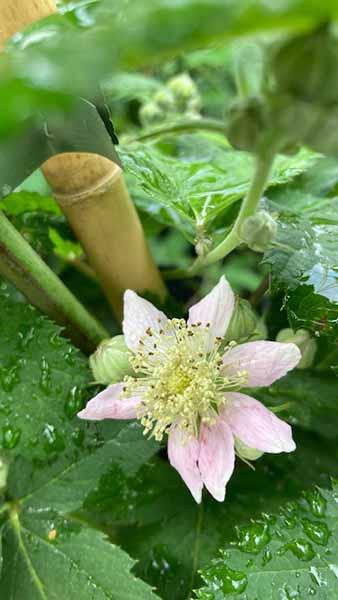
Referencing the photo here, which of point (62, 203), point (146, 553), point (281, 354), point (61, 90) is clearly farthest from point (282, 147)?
point (146, 553)

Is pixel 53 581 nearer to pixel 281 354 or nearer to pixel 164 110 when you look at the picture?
pixel 281 354

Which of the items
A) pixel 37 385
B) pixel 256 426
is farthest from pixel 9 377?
pixel 256 426

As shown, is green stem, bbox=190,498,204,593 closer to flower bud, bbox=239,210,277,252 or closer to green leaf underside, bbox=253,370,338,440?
green leaf underside, bbox=253,370,338,440

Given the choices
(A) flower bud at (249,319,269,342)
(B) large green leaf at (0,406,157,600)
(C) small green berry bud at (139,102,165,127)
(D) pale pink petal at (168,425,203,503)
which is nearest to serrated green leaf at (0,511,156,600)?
(B) large green leaf at (0,406,157,600)

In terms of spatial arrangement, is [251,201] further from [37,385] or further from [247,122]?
[37,385]

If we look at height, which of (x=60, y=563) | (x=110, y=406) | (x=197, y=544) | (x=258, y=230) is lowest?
(x=197, y=544)

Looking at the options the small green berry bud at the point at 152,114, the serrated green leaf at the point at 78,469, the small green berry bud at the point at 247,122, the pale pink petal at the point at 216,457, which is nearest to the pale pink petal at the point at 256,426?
the pale pink petal at the point at 216,457

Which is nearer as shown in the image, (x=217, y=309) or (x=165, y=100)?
(x=217, y=309)
